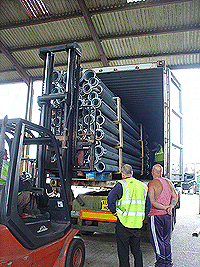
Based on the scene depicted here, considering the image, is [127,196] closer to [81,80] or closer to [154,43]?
[81,80]

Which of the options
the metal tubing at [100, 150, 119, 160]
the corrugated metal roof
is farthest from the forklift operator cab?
the corrugated metal roof

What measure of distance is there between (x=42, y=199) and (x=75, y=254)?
0.91 meters

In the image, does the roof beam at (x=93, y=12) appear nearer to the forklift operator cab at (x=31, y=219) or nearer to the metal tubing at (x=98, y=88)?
the metal tubing at (x=98, y=88)

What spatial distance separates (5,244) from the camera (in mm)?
2385

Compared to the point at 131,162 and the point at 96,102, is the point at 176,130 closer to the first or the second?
the point at 131,162

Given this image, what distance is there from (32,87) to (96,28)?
17.4 ft

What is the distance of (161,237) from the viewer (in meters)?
3.75

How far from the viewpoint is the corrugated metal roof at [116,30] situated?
31.7 feet

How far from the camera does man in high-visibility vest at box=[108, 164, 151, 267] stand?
10.5 feet

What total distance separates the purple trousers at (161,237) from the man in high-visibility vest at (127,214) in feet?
1.80

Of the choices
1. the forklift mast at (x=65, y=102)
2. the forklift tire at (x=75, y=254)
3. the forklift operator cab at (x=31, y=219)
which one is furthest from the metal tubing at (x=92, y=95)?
the forklift tire at (x=75, y=254)

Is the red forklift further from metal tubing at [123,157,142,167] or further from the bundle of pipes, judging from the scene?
metal tubing at [123,157,142,167]

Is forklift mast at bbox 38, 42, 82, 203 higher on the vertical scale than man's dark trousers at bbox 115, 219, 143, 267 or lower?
higher

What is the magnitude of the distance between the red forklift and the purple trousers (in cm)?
106
